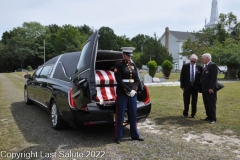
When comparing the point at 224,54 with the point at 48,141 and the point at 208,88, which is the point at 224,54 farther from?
the point at 48,141

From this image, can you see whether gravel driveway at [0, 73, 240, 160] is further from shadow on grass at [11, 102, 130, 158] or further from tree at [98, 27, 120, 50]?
tree at [98, 27, 120, 50]

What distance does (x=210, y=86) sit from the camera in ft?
19.5

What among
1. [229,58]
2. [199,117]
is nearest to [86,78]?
[199,117]

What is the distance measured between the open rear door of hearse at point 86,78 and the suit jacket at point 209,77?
121 inches

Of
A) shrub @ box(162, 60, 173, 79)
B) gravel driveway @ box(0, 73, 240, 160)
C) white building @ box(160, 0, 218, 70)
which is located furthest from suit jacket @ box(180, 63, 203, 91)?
white building @ box(160, 0, 218, 70)

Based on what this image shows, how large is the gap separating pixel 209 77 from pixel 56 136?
153 inches

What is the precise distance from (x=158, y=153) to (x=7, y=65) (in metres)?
71.9

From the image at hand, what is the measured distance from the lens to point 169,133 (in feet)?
16.9

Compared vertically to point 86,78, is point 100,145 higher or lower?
lower

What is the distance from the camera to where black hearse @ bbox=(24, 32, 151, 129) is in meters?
4.41

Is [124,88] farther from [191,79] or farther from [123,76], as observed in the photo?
[191,79]

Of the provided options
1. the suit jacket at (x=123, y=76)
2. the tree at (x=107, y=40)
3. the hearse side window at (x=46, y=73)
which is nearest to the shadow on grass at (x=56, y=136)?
the suit jacket at (x=123, y=76)

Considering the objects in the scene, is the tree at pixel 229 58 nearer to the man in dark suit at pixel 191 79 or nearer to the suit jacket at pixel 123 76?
the man in dark suit at pixel 191 79

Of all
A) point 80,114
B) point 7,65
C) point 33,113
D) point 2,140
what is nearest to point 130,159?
point 80,114
